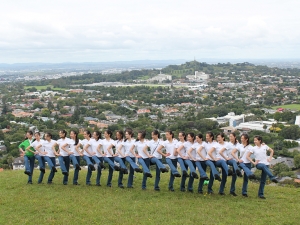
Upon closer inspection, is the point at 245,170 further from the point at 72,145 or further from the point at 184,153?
the point at 72,145

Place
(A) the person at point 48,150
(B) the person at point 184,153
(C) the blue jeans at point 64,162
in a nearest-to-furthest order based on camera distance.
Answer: (B) the person at point 184,153, (C) the blue jeans at point 64,162, (A) the person at point 48,150

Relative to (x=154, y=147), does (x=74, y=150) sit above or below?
below

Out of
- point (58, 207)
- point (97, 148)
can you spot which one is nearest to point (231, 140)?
point (97, 148)

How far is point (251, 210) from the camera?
7.59 metres

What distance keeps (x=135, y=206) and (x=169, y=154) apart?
65.4 inches

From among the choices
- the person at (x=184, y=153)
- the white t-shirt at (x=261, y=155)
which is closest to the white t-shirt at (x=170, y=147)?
the person at (x=184, y=153)

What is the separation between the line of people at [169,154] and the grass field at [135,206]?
411mm

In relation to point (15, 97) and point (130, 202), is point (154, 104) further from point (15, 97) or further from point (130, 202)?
point (130, 202)

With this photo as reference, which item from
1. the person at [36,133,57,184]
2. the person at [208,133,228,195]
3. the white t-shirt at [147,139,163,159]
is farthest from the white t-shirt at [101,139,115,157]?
the person at [208,133,228,195]

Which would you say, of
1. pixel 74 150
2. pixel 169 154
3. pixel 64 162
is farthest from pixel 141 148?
pixel 64 162

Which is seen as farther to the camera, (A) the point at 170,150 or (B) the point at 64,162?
(B) the point at 64,162

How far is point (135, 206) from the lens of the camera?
307 inches

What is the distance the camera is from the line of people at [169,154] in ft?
27.7

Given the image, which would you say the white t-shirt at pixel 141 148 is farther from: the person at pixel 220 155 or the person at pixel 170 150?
the person at pixel 220 155
